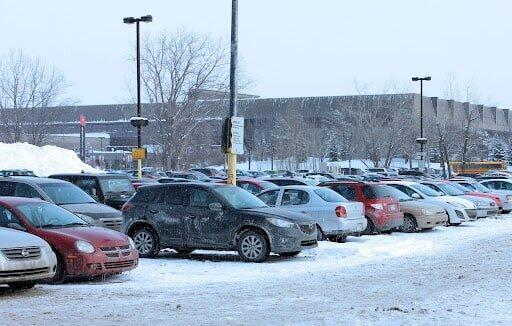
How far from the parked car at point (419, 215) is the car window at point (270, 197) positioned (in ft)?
15.6

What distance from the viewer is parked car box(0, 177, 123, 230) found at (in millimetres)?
18156

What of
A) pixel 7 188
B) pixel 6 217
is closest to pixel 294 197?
pixel 7 188

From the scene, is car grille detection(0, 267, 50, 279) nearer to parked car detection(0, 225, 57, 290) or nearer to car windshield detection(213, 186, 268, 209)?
parked car detection(0, 225, 57, 290)

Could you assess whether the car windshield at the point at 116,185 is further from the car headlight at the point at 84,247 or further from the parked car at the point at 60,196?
the car headlight at the point at 84,247

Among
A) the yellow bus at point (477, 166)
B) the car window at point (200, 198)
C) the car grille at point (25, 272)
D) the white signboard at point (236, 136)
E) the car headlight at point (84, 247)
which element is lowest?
the car grille at point (25, 272)

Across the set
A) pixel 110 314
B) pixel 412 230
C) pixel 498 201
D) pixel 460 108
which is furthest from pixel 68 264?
pixel 460 108

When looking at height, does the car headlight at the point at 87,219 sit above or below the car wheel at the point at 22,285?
above

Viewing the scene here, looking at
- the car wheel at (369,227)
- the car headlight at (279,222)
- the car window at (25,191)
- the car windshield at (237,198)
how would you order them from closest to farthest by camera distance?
the car headlight at (279,222)
the car windshield at (237,198)
the car window at (25,191)
the car wheel at (369,227)

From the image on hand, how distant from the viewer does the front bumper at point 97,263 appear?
13281 millimetres

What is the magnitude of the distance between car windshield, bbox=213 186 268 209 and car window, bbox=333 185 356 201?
582 centimetres

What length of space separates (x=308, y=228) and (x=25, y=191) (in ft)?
20.3

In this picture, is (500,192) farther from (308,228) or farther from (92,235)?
(92,235)

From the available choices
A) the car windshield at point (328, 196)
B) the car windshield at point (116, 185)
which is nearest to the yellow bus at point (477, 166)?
Answer: the car windshield at point (116, 185)

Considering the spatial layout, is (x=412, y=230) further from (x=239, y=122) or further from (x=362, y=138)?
(x=362, y=138)
